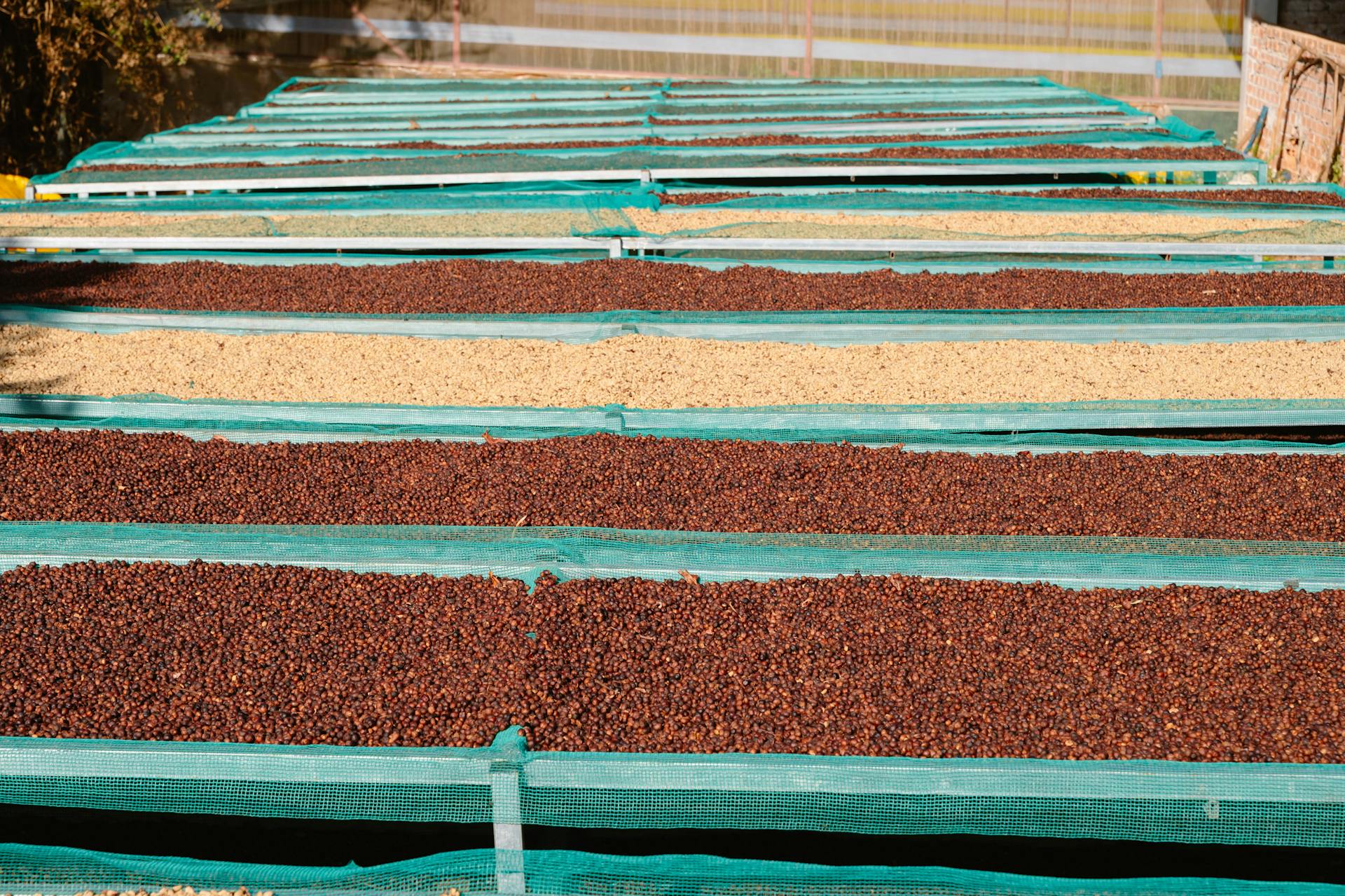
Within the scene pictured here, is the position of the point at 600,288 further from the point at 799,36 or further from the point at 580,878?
the point at 799,36

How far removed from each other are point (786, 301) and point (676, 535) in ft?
7.58

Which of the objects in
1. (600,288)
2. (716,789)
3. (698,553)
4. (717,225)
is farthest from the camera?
(717,225)

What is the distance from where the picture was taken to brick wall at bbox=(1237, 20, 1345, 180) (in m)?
10.2

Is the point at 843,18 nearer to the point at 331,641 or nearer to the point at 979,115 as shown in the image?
the point at 979,115

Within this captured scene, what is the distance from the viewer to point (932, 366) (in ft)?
15.7

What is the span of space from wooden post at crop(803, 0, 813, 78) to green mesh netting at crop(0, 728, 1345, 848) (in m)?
11.8

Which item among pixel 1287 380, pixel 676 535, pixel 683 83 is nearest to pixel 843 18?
pixel 683 83

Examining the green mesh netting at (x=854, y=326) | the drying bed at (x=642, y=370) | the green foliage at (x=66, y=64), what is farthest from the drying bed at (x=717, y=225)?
the green foliage at (x=66, y=64)

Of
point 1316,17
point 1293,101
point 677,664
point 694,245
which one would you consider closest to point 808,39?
point 1293,101

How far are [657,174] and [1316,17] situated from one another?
819 centimetres

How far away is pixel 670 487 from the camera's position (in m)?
3.72

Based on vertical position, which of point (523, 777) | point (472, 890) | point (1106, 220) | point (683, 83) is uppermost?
point (683, 83)

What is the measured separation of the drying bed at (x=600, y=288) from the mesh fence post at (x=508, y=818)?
318 centimetres

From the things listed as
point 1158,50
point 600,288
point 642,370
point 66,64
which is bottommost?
point 642,370
